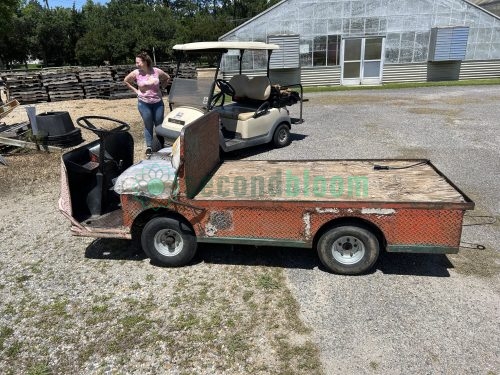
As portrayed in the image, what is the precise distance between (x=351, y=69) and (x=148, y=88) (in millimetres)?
15696

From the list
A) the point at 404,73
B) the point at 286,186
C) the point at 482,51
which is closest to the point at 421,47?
the point at 404,73

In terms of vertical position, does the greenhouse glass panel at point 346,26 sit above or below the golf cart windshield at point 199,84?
above

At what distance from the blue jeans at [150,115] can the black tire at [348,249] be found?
4.66 meters

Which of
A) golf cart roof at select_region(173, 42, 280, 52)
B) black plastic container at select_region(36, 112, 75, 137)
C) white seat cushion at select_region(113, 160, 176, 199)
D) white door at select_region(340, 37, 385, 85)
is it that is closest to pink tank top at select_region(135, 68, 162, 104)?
golf cart roof at select_region(173, 42, 280, 52)

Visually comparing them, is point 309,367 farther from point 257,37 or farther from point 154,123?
point 257,37

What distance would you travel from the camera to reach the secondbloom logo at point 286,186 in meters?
4.07

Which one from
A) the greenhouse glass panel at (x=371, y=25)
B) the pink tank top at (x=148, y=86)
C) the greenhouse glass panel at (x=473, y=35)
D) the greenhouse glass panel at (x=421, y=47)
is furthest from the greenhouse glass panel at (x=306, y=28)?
the pink tank top at (x=148, y=86)

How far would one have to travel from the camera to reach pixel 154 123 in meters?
7.54

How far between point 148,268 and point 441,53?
1958 cm

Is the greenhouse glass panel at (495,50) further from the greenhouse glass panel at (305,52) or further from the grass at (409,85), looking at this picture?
the greenhouse glass panel at (305,52)

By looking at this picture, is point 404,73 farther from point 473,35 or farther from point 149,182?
point 149,182

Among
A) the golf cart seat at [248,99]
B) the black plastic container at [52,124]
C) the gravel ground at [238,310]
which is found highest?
the golf cart seat at [248,99]

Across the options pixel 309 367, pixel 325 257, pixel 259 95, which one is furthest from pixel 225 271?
pixel 259 95

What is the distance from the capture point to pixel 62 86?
56.9ft
